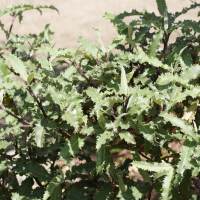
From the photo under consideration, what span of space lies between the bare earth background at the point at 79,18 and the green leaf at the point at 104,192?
3182 millimetres

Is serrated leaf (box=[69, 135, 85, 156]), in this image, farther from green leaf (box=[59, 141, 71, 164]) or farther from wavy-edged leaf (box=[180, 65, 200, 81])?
wavy-edged leaf (box=[180, 65, 200, 81])

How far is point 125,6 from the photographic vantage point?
4.88 meters

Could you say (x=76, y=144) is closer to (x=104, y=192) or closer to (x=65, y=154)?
(x=65, y=154)

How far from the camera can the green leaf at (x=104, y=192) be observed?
143 centimetres

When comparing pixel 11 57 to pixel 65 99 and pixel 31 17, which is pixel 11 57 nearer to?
pixel 65 99

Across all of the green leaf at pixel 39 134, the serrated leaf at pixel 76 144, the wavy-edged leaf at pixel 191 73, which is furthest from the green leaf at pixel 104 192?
the wavy-edged leaf at pixel 191 73

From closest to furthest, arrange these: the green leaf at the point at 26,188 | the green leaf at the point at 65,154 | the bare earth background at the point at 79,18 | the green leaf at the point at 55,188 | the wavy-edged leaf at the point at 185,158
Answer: the wavy-edged leaf at the point at 185,158 < the green leaf at the point at 65,154 < the green leaf at the point at 55,188 < the green leaf at the point at 26,188 < the bare earth background at the point at 79,18

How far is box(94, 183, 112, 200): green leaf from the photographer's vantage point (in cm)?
143

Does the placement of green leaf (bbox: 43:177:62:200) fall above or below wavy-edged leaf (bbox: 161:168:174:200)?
below

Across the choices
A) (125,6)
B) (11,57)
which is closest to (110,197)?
(11,57)

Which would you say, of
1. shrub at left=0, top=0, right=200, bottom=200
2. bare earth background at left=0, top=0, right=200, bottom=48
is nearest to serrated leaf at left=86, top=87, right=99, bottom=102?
shrub at left=0, top=0, right=200, bottom=200

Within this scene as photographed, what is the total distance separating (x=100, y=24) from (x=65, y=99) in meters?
3.57

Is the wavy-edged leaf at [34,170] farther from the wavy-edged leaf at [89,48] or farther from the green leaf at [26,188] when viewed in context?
the wavy-edged leaf at [89,48]

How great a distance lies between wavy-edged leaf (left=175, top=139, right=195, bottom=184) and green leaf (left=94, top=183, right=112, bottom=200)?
47cm
